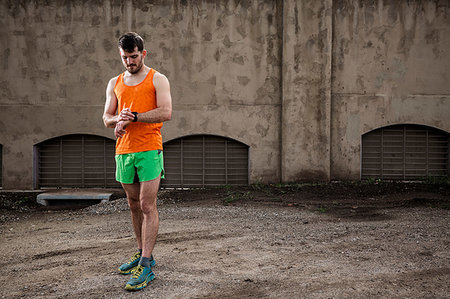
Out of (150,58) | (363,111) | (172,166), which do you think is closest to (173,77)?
(150,58)

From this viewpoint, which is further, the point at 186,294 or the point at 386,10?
the point at 386,10


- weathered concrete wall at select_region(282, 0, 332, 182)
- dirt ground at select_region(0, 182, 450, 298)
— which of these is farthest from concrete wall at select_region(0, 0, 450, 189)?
dirt ground at select_region(0, 182, 450, 298)

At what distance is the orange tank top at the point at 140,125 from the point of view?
350 cm

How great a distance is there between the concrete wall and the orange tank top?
260 inches

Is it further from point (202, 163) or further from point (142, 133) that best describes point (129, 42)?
point (202, 163)

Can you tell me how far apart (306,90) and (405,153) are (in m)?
3.19

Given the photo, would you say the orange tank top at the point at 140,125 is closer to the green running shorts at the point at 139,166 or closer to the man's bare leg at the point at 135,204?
the green running shorts at the point at 139,166

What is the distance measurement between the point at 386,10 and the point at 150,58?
21.1ft

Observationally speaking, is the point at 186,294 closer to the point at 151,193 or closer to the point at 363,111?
the point at 151,193

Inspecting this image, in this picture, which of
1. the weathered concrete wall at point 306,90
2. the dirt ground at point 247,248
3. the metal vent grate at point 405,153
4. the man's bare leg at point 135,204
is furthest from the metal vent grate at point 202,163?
the man's bare leg at point 135,204

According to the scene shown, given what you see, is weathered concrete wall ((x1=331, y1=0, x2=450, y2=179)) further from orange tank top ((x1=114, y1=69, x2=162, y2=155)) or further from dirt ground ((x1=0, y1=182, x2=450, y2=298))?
orange tank top ((x1=114, y1=69, x2=162, y2=155))

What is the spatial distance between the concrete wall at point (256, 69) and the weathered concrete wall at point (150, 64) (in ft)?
0.09

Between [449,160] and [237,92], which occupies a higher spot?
[237,92]

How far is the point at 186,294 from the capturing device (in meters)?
3.25
